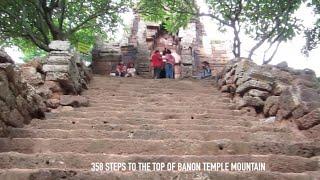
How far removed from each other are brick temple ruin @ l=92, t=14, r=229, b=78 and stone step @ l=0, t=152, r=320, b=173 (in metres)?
13.2

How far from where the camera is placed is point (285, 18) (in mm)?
14273

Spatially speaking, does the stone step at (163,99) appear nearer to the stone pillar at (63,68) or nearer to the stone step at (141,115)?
the stone pillar at (63,68)

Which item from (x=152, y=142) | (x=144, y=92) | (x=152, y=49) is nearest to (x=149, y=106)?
(x=144, y=92)

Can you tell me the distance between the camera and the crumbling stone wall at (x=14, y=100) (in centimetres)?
467

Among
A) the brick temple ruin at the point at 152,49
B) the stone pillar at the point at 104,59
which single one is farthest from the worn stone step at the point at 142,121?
the stone pillar at the point at 104,59

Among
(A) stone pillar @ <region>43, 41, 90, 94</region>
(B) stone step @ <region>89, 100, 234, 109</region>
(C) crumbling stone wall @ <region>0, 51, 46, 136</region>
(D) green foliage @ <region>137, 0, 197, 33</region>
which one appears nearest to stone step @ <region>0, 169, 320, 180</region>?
(C) crumbling stone wall @ <region>0, 51, 46, 136</region>

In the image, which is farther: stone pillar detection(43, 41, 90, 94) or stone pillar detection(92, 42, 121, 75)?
stone pillar detection(92, 42, 121, 75)

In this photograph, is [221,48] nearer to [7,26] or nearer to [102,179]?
[7,26]

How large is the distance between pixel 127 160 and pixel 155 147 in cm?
59

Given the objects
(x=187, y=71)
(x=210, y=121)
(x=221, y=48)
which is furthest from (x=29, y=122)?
(x=221, y=48)

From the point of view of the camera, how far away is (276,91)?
7.00 metres

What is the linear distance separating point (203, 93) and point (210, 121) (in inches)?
130

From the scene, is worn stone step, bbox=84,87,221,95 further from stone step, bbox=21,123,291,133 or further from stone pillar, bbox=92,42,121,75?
stone pillar, bbox=92,42,121,75

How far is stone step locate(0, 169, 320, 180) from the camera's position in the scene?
320 cm
